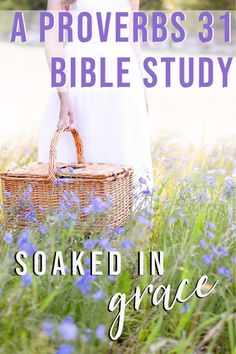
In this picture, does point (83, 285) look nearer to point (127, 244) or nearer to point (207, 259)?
point (127, 244)

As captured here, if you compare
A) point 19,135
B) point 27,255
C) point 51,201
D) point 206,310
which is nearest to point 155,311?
point 206,310

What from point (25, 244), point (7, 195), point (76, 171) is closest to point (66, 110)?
point (76, 171)

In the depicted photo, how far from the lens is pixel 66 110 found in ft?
10.4

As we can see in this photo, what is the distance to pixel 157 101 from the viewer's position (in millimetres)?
7496

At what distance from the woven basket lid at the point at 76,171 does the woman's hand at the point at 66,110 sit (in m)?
0.17

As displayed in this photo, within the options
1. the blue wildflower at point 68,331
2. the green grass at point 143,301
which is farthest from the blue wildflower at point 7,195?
the blue wildflower at point 68,331

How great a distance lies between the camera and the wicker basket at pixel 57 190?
9.45ft

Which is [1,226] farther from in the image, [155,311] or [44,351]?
[44,351]

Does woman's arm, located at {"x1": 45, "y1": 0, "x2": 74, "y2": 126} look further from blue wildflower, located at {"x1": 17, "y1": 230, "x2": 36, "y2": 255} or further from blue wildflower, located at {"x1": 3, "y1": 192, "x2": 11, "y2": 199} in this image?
blue wildflower, located at {"x1": 17, "y1": 230, "x2": 36, "y2": 255}

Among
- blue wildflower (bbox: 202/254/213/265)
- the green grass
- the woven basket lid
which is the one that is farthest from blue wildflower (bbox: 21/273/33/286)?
the woven basket lid

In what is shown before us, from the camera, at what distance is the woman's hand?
3138 mm

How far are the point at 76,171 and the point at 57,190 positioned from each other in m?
0.10

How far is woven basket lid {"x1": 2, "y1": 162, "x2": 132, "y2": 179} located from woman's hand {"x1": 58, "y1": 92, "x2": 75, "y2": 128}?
17 cm

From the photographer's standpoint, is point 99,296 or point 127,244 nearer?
point 99,296
